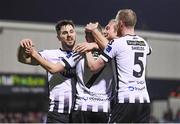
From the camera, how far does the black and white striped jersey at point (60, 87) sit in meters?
5.90

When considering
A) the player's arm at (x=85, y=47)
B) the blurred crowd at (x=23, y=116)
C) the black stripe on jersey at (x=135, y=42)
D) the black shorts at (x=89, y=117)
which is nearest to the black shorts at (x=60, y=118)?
the black shorts at (x=89, y=117)

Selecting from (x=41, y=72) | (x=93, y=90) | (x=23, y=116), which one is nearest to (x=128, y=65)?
(x=93, y=90)

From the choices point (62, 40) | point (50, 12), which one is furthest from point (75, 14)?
point (62, 40)

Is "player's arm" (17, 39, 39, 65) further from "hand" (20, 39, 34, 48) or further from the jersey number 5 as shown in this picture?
the jersey number 5

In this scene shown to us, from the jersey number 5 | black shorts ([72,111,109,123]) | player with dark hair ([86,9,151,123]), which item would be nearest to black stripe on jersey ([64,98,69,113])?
black shorts ([72,111,109,123])

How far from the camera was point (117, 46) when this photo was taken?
205 inches

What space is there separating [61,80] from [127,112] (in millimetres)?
926

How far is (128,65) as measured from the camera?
17.2 feet

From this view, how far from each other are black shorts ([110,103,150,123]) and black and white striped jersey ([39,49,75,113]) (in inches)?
27.8

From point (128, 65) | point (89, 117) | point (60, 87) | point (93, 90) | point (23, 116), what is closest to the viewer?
point (128, 65)

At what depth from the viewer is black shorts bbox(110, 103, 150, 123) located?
17.2 ft

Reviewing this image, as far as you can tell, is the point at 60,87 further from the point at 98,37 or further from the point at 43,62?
the point at 98,37

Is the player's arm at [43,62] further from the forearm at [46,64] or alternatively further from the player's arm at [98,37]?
the player's arm at [98,37]

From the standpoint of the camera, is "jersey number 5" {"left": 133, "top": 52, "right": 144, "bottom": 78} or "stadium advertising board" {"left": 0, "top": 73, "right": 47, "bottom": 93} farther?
"stadium advertising board" {"left": 0, "top": 73, "right": 47, "bottom": 93}
